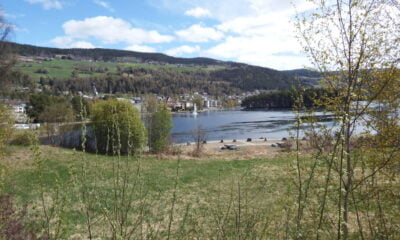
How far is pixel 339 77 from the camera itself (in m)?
4.66

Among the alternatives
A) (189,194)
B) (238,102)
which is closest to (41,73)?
(238,102)

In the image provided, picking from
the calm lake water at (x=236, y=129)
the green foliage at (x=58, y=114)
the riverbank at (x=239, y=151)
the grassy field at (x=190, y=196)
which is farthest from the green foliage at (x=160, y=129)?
the green foliage at (x=58, y=114)

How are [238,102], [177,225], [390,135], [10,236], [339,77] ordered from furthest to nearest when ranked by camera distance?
[238,102] → [177,225] → [339,77] → [390,135] → [10,236]

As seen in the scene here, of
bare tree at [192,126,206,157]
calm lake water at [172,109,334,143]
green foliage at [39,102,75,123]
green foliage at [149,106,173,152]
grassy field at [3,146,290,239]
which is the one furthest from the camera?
calm lake water at [172,109,334,143]

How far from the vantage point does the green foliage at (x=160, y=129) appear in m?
27.4

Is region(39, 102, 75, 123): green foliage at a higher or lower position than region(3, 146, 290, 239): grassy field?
higher

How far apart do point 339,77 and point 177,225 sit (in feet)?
18.1

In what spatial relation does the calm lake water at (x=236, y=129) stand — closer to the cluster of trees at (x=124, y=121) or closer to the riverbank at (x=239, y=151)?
the riverbank at (x=239, y=151)

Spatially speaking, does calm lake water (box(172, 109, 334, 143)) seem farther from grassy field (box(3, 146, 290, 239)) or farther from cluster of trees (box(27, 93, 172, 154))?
grassy field (box(3, 146, 290, 239))

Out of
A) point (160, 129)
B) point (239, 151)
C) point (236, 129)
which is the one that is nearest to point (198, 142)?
point (160, 129)

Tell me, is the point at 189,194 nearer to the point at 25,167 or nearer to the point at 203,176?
the point at 203,176

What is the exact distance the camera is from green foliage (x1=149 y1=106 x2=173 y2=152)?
27.4 m

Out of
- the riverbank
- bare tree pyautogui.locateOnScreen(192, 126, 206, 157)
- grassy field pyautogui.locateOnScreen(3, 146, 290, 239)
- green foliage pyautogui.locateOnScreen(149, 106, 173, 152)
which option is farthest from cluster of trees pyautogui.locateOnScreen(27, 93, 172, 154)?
grassy field pyautogui.locateOnScreen(3, 146, 290, 239)

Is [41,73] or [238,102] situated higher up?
[41,73]
